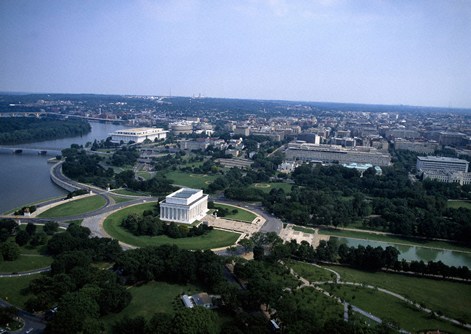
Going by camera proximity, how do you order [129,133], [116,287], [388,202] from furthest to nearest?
1. [129,133]
2. [388,202]
3. [116,287]

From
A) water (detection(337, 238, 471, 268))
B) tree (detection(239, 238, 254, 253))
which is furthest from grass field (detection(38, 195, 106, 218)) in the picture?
water (detection(337, 238, 471, 268))

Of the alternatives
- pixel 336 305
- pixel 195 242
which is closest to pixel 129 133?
pixel 195 242

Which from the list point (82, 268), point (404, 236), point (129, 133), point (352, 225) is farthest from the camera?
point (129, 133)

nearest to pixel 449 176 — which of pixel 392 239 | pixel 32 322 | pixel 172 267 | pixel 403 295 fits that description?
pixel 392 239

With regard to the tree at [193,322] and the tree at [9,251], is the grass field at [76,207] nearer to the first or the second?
the tree at [9,251]

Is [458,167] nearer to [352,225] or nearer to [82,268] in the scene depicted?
[352,225]

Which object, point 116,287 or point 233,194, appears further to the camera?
point 233,194

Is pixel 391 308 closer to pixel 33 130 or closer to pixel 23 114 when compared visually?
pixel 33 130

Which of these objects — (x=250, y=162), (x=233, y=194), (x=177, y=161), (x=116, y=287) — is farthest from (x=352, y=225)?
(x=177, y=161)
